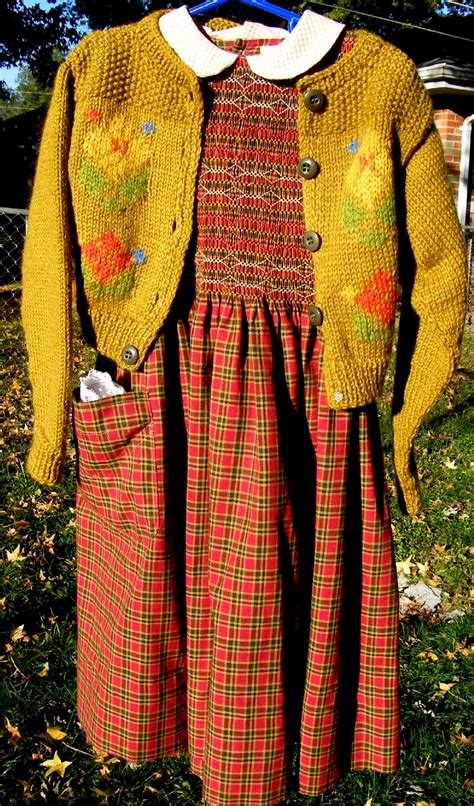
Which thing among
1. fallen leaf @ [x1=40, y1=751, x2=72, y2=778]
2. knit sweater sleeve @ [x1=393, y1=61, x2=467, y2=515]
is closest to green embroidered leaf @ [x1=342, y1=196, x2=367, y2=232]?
knit sweater sleeve @ [x1=393, y1=61, x2=467, y2=515]

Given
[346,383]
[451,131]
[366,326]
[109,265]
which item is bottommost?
[346,383]

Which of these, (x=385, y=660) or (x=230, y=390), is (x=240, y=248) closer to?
(x=230, y=390)

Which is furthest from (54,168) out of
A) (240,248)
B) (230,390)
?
(230,390)

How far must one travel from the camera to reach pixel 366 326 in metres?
1.42

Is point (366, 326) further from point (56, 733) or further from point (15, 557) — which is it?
point (15, 557)

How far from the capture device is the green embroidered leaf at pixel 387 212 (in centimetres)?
137

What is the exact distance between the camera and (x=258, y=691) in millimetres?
1420

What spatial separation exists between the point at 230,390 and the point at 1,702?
133 centimetres

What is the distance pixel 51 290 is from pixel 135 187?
0.25 metres

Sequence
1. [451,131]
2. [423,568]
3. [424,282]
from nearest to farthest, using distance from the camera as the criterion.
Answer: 1. [424,282]
2. [423,568]
3. [451,131]

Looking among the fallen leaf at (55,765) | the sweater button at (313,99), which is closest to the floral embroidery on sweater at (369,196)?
the sweater button at (313,99)

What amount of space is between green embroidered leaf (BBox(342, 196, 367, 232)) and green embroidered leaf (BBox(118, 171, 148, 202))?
0.38m

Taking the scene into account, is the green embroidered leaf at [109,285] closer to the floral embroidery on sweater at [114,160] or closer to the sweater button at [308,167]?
the floral embroidery on sweater at [114,160]

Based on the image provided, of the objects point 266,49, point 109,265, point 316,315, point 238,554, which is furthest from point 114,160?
point 238,554
